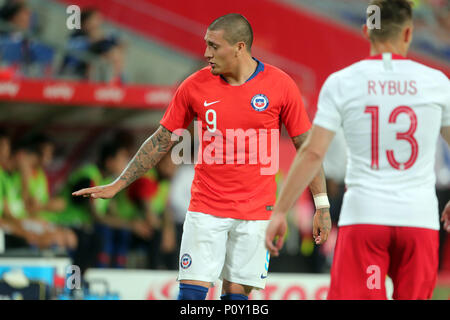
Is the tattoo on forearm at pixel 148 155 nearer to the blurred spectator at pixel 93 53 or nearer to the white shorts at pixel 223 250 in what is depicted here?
the white shorts at pixel 223 250

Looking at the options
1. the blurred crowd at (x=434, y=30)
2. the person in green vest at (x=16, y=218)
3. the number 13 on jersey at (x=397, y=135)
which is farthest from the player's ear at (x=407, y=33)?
the blurred crowd at (x=434, y=30)

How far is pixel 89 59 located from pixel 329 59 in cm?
531

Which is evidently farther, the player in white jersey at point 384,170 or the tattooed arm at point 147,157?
the tattooed arm at point 147,157

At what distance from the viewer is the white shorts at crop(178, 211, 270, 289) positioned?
4602 millimetres

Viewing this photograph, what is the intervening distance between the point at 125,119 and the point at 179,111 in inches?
292

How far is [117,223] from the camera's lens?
9.05m

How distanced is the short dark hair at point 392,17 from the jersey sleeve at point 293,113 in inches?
48.1

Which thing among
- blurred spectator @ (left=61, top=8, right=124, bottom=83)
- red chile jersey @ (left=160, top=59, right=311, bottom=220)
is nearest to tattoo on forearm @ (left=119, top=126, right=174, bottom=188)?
red chile jersey @ (left=160, top=59, right=311, bottom=220)

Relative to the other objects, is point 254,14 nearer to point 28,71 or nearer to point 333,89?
point 28,71

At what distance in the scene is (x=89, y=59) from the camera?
1135cm

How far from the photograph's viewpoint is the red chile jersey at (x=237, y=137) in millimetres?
4641

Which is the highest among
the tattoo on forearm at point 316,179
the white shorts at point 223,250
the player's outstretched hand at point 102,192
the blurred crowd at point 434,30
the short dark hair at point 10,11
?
the blurred crowd at point 434,30

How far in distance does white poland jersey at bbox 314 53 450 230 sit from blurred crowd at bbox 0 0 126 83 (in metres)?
7.95
